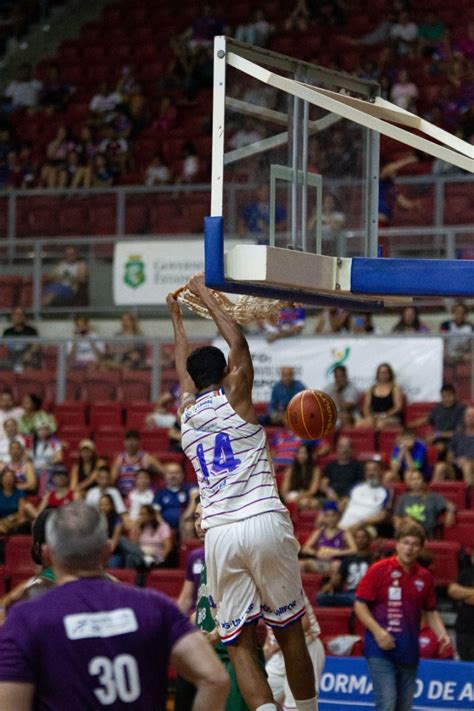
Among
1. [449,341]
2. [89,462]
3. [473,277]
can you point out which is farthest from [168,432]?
[473,277]

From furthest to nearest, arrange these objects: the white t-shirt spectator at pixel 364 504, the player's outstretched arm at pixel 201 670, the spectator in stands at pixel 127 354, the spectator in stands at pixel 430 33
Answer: the spectator in stands at pixel 430 33, the spectator in stands at pixel 127 354, the white t-shirt spectator at pixel 364 504, the player's outstretched arm at pixel 201 670

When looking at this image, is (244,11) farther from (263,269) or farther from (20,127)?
(263,269)

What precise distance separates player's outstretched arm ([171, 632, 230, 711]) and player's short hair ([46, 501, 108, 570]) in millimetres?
409

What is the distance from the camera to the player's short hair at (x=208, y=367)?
316 inches

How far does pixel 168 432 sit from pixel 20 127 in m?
9.16

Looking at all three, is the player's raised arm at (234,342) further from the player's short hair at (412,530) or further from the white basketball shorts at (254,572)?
the player's short hair at (412,530)

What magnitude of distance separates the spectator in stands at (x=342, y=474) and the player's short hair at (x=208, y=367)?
7.23 metres

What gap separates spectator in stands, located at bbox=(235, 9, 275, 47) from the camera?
2342 cm

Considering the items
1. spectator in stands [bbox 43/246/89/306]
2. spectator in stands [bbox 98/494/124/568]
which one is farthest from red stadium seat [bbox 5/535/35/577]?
spectator in stands [bbox 43/246/89/306]

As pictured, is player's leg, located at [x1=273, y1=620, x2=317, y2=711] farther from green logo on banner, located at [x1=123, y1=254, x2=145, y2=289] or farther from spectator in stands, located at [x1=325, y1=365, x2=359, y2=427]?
green logo on banner, located at [x1=123, y1=254, x2=145, y2=289]

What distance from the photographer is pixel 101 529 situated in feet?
15.0

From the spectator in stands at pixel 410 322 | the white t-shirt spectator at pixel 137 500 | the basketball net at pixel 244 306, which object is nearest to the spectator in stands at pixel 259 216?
the basketball net at pixel 244 306

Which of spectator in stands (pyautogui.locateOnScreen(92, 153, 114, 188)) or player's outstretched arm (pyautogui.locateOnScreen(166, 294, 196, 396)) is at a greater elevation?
spectator in stands (pyautogui.locateOnScreen(92, 153, 114, 188))

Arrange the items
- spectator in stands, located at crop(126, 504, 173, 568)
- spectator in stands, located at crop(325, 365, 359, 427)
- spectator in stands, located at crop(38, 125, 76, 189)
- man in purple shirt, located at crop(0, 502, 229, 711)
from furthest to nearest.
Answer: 1. spectator in stands, located at crop(38, 125, 76, 189)
2. spectator in stands, located at crop(325, 365, 359, 427)
3. spectator in stands, located at crop(126, 504, 173, 568)
4. man in purple shirt, located at crop(0, 502, 229, 711)
